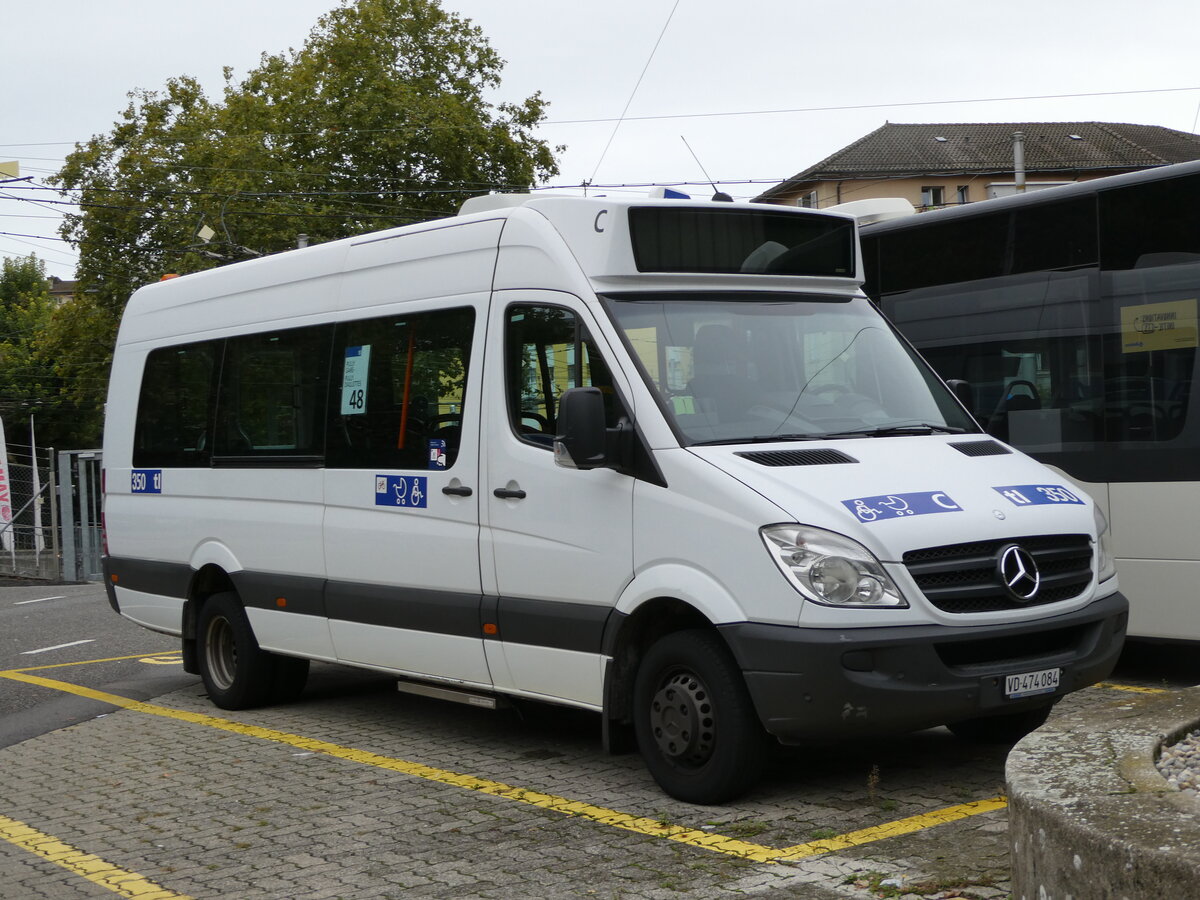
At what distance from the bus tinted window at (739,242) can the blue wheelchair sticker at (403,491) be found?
170 cm

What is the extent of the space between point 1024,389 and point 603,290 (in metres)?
3.74

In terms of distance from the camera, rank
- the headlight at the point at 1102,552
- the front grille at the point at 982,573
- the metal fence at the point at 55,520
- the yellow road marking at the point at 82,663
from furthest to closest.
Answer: the metal fence at the point at 55,520 → the yellow road marking at the point at 82,663 → the headlight at the point at 1102,552 → the front grille at the point at 982,573

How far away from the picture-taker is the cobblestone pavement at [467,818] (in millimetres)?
5344

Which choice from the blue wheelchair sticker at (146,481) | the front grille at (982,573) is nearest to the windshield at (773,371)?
the front grille at (982,573)

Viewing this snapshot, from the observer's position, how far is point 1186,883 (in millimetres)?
3432

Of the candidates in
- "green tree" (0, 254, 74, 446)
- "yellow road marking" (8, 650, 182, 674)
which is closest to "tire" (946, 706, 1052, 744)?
"yellow road marking" (8, 650, 182, 674)

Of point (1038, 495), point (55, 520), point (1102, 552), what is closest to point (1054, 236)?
point (1102, 552)

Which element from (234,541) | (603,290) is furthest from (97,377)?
(603,290)

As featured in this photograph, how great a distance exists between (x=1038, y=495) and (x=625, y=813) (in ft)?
7.08

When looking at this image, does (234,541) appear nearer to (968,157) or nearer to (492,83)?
(492,83)

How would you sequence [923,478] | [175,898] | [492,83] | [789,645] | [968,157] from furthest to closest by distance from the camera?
[968,157]
[492,83]
[923,478]
[789,645]
[175,898]

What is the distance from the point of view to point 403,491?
794 cm

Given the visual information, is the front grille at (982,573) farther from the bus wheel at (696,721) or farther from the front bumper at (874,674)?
the bus wheel at (696,721)

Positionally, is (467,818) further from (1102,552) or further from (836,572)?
(1102,552)
